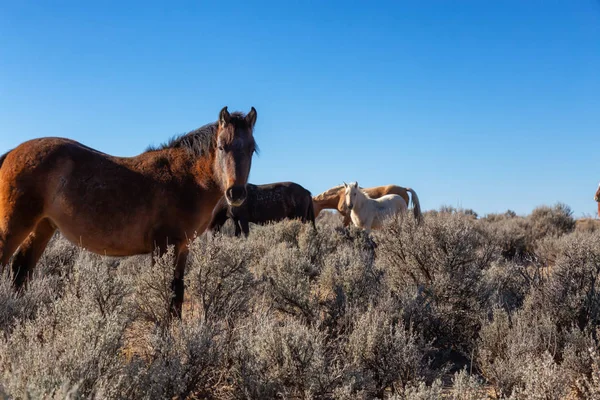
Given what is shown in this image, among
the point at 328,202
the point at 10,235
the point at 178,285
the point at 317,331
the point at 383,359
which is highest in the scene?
the point at 328,202

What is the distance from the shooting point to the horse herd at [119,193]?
4.48 m

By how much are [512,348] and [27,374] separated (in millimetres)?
3101

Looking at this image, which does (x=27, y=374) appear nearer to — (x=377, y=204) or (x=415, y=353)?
(x=415, y=353)

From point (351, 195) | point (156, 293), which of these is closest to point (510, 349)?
point (156, 293)

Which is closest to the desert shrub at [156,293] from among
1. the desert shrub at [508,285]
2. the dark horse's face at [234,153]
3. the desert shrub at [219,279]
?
the desert shrub at [219,279]

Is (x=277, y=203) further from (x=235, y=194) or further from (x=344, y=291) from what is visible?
(x=235, y=194)

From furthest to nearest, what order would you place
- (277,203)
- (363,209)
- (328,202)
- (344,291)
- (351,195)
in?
1. (328,202)
2. (277,203)
3. (363,209)
4. (351,195)
5. (344,291)

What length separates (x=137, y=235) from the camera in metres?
4.58

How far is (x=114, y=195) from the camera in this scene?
15.1 feet

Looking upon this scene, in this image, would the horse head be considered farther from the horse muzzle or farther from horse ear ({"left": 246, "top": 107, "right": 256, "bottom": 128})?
the horse muzzle

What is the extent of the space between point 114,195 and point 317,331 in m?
2.47

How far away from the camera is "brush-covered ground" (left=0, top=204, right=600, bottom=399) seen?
8.96 ft

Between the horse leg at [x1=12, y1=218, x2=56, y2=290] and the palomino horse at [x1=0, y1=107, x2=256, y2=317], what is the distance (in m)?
0.09

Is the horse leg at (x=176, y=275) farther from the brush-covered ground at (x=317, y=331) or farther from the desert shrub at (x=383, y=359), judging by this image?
the desert shrub at (x=383, y=359)
